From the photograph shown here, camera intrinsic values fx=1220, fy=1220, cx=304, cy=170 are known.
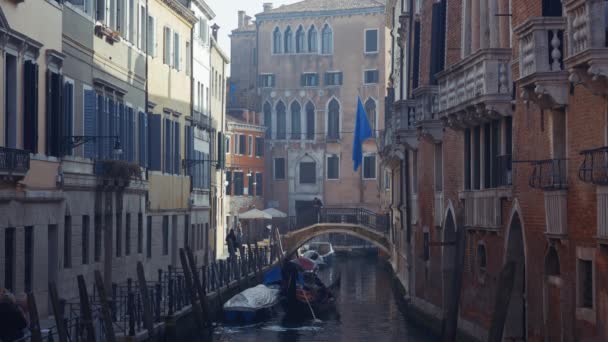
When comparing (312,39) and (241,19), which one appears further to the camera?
(241,19)

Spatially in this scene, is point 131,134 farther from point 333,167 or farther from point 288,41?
point 288,41

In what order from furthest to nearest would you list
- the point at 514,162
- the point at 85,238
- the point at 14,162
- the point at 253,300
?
the point at 253,300, the point at 85,238, the point at 514,162, the point at 14,162

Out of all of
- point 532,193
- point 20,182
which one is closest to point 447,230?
point 532,193

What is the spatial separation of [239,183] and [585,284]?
4063 cm

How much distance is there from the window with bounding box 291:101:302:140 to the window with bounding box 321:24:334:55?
2714 mm

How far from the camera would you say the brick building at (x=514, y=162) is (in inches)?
483

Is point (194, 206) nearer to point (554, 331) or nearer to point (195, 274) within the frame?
point (195, 274)

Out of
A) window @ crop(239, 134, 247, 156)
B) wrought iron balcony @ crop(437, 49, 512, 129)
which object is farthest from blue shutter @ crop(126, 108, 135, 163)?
window @ crop(239, 134, 247, 156)

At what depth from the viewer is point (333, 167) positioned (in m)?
55.2

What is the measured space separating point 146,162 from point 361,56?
30426 millimetres

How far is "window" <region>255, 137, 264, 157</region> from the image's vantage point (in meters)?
54.2

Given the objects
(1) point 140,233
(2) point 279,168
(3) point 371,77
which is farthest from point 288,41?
(1) point 140,233

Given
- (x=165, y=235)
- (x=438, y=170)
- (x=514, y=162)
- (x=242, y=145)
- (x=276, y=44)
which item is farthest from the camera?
(x=276, y=44)

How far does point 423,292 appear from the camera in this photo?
24375mm
